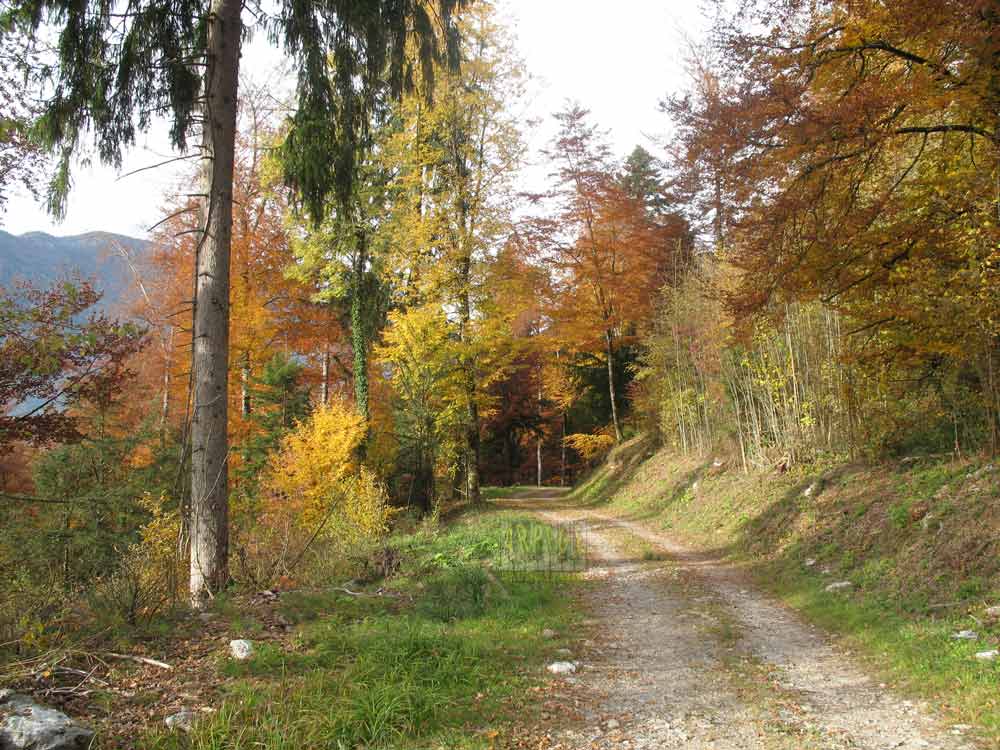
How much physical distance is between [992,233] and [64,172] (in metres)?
9.58

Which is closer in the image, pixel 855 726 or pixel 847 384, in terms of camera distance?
pixel 855 726

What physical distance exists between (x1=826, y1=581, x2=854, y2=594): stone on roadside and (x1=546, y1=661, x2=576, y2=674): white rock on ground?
3.87 m

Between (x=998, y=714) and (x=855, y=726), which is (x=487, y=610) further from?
(x=998, y=714)

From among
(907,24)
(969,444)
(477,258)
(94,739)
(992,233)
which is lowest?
(94,739)

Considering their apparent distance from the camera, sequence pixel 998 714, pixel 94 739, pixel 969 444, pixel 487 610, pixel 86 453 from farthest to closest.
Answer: pixel 86 453, pixel 969 444, pixel 487 610, pixel 998 714, pixel 94 739

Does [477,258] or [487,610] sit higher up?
[477,258]

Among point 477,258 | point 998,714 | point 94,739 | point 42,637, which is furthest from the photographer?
point 477,258

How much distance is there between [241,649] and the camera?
4.74 metres

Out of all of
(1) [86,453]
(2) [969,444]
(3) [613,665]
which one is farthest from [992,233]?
(1) [86,453]

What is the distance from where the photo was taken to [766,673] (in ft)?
16.9

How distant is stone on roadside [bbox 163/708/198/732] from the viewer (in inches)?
142

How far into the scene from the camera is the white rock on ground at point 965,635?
512 centimetres

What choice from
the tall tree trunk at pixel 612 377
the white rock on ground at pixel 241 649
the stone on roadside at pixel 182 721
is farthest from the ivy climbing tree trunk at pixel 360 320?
the stone on roadside at pixel 182 721

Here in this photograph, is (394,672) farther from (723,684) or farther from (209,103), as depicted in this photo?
(209,103)
